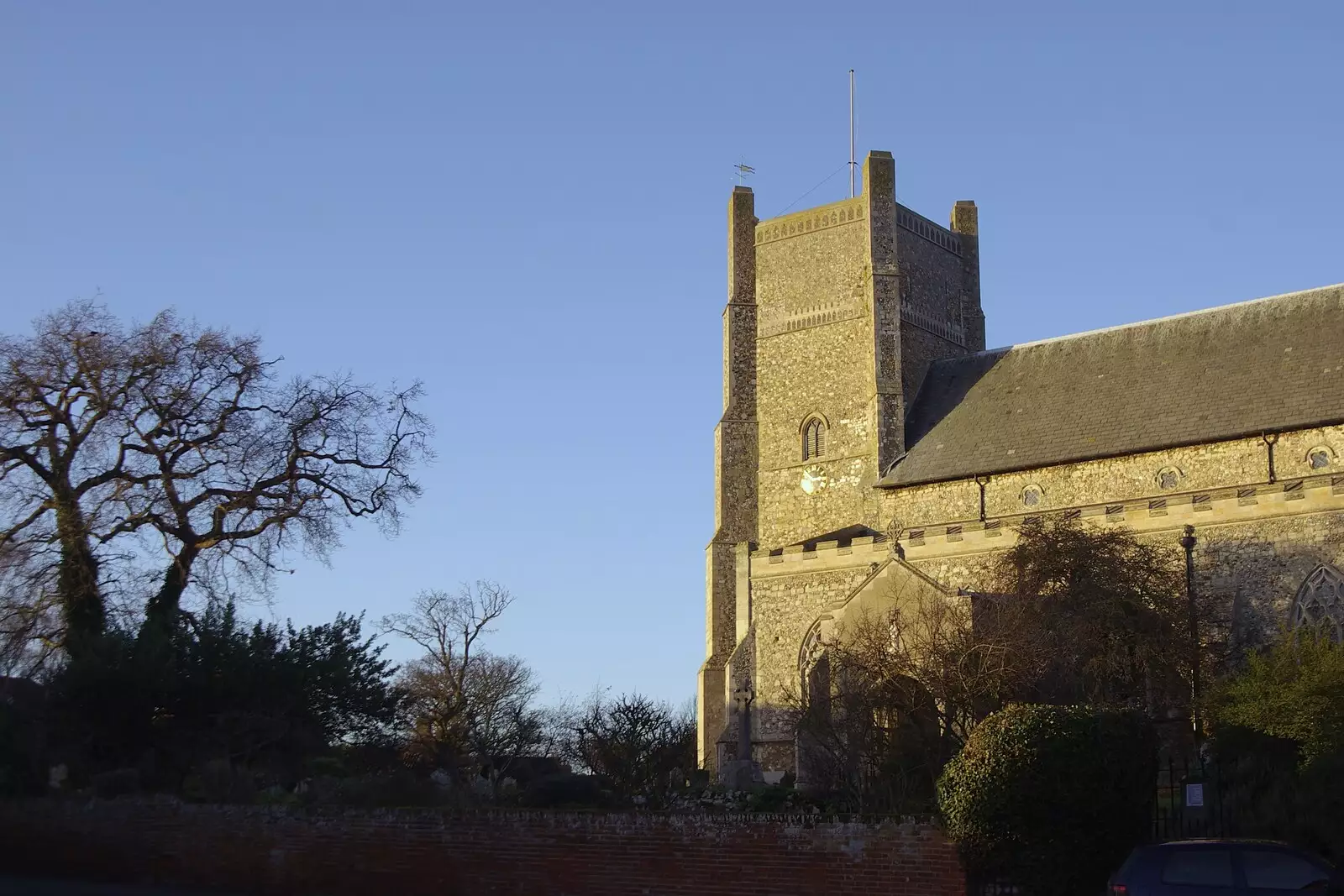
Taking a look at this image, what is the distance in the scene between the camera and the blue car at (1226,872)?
12422 millimetres

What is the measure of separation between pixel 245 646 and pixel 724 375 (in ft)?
58.4

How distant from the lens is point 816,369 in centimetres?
3834

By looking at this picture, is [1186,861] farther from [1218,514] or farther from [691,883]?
[1218,514]

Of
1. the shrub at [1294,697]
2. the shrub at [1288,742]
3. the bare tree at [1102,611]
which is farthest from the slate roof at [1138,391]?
the shrub at [1294,697]

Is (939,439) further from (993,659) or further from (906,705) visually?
(906,705)

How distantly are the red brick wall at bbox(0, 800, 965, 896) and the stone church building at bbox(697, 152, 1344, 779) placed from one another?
10.9 meters

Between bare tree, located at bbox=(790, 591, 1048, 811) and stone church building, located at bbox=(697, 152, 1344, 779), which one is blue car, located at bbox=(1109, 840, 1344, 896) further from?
stone church building, located at bbox=(697, 152, 1344, 779)

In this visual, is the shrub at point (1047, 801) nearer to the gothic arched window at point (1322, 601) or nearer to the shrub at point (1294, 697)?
the shrub at point (1294, 697)

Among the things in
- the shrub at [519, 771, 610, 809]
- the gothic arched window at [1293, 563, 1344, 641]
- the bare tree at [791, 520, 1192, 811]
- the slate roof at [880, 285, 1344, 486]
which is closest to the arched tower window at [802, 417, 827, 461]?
the slate roof at [880, 285, 1344, 486]

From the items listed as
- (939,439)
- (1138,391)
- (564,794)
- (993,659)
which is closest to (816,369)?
(939,439)

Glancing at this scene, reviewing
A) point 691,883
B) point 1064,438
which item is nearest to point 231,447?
point 691,883

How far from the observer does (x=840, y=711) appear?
2130 centimetres

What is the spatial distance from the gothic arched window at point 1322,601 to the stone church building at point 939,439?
46mm

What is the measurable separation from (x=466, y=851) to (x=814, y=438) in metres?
21.5
